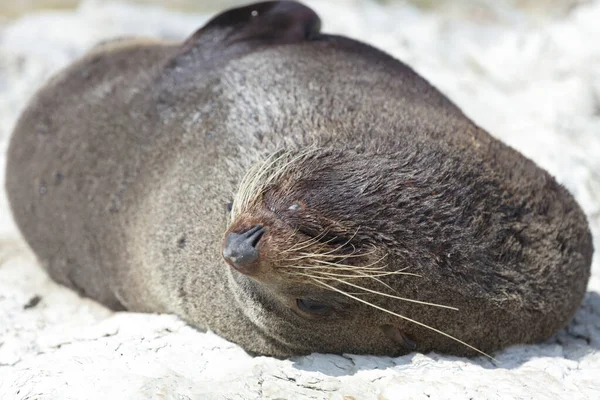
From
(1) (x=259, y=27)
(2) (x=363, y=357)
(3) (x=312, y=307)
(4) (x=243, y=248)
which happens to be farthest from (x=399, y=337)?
(1) (x=259, y=27)

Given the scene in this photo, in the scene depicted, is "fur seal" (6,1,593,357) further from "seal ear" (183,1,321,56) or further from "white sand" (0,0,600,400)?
"white sand" (0,0,600,400)

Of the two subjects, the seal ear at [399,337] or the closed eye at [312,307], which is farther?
the seal ear at [399,337]

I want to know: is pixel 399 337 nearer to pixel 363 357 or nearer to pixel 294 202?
pixel 363 357

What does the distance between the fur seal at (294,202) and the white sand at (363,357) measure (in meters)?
0.18

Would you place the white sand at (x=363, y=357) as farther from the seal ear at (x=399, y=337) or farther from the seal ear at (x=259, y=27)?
the seal ear at (x=259, y=27)

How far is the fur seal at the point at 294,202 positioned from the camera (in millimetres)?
3697

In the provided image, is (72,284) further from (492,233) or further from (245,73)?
(492,233)

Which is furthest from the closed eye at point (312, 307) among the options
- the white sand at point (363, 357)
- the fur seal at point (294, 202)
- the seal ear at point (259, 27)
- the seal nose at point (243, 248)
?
the seal ear at point (259, 27)

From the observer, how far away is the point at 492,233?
4.06 meters

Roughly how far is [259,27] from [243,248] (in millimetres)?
2674

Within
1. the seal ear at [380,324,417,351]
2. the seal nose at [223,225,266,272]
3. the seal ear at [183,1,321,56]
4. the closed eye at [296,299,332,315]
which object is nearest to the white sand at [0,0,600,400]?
the seal ear at [380,324,417,351]

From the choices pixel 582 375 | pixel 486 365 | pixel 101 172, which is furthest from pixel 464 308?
pixel 101 172

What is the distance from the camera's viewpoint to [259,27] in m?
5.71

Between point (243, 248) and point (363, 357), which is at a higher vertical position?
point (243, 248)
